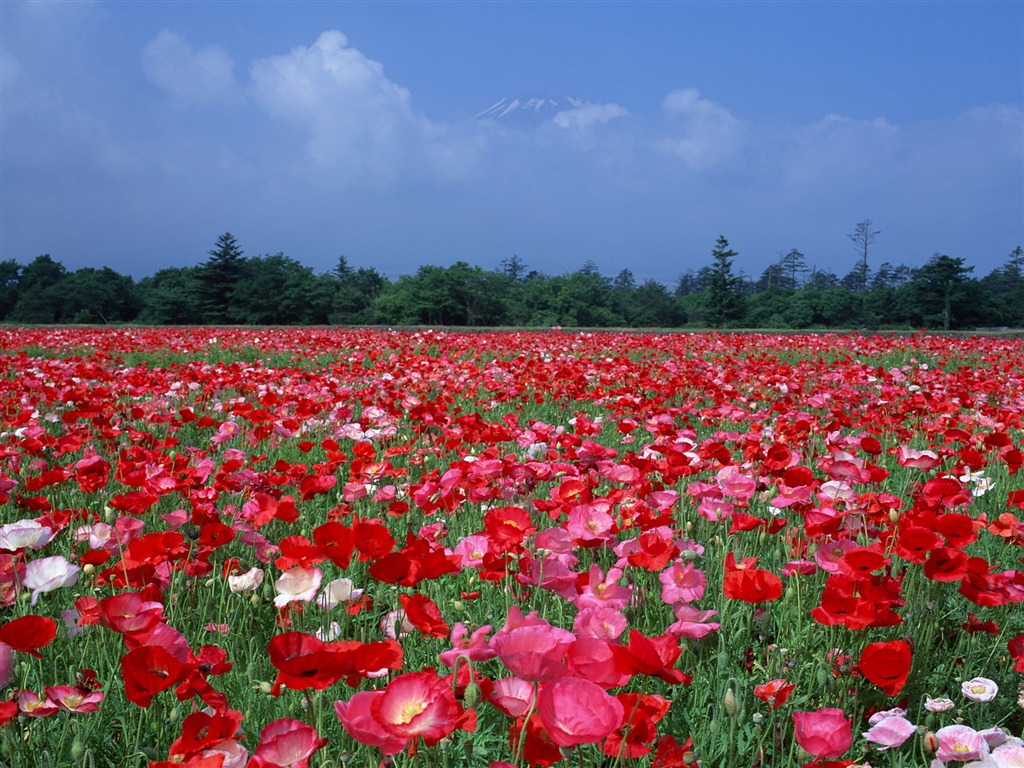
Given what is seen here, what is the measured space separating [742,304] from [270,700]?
1842 inches

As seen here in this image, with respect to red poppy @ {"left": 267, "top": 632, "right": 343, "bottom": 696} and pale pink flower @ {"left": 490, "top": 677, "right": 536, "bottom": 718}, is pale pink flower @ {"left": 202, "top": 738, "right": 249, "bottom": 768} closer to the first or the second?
red poppy @ {"left": 267, "top": 632, "right": 343, "bottom": 696}

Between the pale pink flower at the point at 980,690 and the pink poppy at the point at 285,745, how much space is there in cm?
121

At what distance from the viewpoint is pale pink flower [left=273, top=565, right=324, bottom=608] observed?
1506 mm

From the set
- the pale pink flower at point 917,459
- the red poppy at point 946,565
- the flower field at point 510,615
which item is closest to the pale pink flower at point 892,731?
the flower field at point 510,615

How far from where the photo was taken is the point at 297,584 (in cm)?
152

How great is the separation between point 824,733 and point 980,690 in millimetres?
598

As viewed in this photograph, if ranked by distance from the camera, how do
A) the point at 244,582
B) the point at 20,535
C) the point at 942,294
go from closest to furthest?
the point at 20,535 → the point at 244,582 → the point at 942,294

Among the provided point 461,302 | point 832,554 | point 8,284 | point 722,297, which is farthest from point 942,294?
point 8,284

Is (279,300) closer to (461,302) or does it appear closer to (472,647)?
(461,302)

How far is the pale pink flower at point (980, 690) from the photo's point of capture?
140 cm

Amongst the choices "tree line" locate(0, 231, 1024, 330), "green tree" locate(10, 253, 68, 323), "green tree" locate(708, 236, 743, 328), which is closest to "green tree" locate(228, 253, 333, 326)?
"tree line" locate(0, 231, 1024, 330)

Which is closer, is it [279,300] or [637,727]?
[637,727]

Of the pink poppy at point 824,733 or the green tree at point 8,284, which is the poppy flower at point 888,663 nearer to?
the pink poppy at point 824,733

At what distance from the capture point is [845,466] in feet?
7.50
